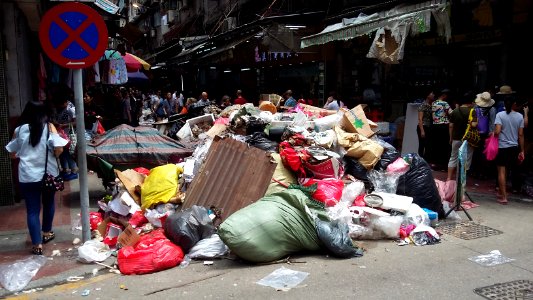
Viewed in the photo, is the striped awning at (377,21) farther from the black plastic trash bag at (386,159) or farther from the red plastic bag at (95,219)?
the red plastic bag at (95,219)

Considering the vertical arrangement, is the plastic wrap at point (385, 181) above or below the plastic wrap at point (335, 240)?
above

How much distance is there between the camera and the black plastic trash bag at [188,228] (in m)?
5.39

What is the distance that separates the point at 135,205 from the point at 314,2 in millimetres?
13472

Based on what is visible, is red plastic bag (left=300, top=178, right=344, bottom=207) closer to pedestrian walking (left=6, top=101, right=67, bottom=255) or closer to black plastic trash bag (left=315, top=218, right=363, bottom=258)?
black plastic trash bag (left=315, top=218, right=363, bottom=258)

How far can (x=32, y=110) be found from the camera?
18.0ft

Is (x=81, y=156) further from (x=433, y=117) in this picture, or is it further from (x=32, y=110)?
(x=433, y=117)

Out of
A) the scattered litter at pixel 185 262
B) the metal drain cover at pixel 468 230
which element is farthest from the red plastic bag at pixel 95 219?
the metal drain cover at pixel 468 230

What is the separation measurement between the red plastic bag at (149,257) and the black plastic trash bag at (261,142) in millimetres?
2561

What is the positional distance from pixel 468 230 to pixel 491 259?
116cm

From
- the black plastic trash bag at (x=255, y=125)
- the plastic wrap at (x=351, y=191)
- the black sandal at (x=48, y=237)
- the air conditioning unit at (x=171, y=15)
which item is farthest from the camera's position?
the air conditioning unit at (x=171, y=15)

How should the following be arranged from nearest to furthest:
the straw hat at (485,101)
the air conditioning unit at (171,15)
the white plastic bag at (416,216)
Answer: the white plastic bag at (416,216) < the straw hat at (485,101) < the air conditioning unit at (171,15)

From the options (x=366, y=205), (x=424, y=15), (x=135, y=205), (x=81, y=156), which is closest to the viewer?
Result: (x=81, y=156)

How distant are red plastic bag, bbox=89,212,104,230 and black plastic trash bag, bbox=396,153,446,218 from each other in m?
4.34

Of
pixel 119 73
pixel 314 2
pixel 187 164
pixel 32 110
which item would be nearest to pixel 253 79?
pixel 314 2
